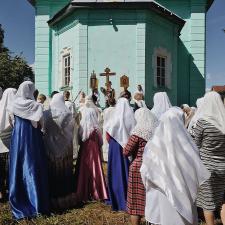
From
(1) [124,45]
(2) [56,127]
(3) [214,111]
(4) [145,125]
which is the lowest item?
(2) [56,127]

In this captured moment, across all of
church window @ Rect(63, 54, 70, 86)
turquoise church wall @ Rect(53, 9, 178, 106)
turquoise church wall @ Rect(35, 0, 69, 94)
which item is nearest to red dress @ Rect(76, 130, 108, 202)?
turquoise church wall @ Rect(53, 9, 178, 106)

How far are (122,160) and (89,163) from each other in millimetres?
834

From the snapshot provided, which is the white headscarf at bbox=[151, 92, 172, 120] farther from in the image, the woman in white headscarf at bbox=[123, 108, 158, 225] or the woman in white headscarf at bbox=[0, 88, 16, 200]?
the woman in white headscarf at bbox=[0, 88, 16, 200]

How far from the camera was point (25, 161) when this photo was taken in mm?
5676

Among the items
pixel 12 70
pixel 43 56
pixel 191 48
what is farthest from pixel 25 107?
pixel 12 70

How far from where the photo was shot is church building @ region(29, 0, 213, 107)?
1545cm

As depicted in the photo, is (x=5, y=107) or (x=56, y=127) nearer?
(x=56, y=127)

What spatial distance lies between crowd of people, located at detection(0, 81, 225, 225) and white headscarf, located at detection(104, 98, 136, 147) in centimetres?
2

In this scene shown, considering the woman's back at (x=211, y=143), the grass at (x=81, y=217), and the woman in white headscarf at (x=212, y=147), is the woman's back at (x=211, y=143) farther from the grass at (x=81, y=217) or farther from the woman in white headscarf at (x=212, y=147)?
the grass at (x=81, y=217)

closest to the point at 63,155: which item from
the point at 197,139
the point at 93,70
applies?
the point at 197,139

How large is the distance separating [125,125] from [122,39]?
9982mm

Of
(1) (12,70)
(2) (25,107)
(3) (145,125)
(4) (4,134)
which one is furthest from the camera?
(1) (12,70)

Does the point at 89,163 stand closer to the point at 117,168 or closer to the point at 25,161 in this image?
the point at 117,168

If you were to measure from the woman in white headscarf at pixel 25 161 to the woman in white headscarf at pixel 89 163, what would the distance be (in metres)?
1.22
